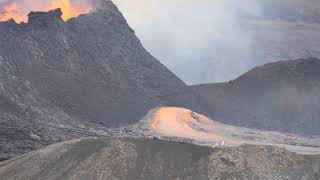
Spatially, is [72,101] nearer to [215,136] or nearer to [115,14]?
[215,136]

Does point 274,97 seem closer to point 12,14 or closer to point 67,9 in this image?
point 67,9

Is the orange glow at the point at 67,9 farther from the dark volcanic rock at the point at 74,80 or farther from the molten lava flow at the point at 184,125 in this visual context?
the molten lava flow at the point at 184,125

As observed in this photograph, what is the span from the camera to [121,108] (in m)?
129

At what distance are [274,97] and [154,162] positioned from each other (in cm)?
12170

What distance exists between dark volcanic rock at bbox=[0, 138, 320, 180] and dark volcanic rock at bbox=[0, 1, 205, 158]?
67.9 ft

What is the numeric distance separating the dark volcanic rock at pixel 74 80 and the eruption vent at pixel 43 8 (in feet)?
11.8

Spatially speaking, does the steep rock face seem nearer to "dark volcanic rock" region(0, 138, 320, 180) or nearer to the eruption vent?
the eruption vent

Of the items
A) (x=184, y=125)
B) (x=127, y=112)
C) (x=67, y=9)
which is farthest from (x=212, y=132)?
(x=67, y=9)

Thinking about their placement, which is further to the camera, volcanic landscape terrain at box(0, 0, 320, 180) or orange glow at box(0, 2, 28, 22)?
orange glow at box(0, 2, 28, 22)

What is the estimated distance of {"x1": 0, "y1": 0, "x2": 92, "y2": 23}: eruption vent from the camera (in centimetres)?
14988

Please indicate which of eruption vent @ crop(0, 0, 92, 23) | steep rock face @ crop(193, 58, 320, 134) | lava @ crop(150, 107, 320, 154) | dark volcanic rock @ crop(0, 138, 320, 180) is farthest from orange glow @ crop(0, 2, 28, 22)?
dark volcanic rock @ crop(0, 138, 320, 180)

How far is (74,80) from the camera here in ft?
413

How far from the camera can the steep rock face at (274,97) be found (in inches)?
6280

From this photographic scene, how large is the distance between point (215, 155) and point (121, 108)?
239ft
